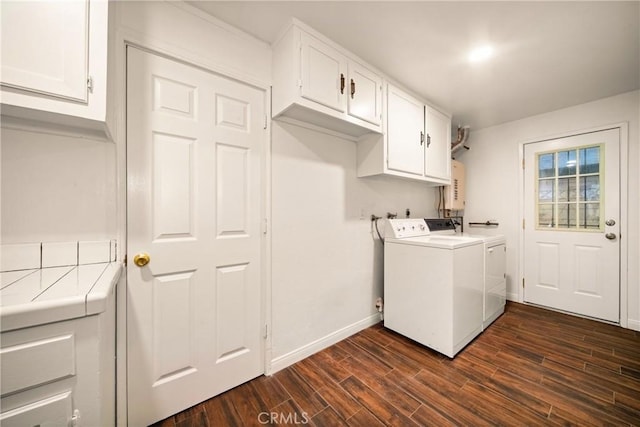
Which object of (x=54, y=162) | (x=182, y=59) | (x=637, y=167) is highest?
(x=182, y=59)

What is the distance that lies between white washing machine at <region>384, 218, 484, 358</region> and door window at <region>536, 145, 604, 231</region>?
4.49 feet

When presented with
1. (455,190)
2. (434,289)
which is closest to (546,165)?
(455,190)

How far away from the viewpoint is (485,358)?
181 cm

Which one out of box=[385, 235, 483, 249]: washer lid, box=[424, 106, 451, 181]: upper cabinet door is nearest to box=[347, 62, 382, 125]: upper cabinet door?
box=[424, 106, 451, 181]: upper cabinet door

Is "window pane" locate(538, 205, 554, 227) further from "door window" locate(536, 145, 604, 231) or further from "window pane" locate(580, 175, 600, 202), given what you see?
"window pane" locate(580, 175, 600, 202)

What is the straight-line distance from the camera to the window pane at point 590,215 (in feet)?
8.02

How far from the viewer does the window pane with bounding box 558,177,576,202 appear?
2570 mm

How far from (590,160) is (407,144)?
80.8 inches

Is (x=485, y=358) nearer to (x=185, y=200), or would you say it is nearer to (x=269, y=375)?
(x=269, y=375)

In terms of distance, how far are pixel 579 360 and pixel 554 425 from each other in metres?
0.90

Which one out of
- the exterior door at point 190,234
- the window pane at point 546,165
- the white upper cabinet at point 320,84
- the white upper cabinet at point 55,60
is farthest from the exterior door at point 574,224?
the white upper cabinet at point 55,60

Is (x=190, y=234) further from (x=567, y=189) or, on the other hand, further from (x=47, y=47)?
(x=567, y=189)

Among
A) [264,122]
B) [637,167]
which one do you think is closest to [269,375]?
[264,122]

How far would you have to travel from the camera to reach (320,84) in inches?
60.7
